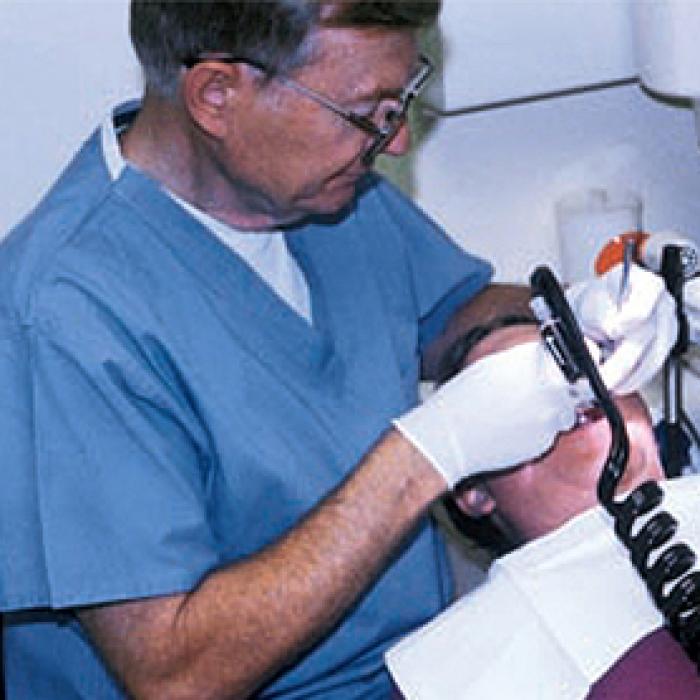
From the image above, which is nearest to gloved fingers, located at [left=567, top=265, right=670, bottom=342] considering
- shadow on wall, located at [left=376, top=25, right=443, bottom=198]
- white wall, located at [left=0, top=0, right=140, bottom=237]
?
shadow on wall, located at [left=376, top=25, right=443, bottom=198]

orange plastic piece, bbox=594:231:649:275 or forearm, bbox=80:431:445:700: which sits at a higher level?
orange plastic piece, bbox=594:231:649:275

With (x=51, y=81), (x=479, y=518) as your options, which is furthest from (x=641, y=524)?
(x=51, y=81)

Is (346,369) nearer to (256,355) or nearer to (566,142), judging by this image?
(256,355)

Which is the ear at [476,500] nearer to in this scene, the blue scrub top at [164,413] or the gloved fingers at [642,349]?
the blue scrub top at [164,413]

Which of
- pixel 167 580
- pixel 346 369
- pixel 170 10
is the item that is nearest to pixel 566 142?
pixel 346 369

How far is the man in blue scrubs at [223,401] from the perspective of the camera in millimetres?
1262

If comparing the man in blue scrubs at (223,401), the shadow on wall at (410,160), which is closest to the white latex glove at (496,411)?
the man in blue scrubs at (223,401)

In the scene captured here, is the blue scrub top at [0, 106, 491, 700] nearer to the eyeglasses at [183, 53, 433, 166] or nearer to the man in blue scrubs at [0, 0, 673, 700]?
the man in blue scrubs at [0, 0, 673, 700]

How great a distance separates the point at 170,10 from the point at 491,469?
1.70 ft

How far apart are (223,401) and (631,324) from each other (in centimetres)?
38

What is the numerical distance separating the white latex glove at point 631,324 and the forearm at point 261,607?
0.23m

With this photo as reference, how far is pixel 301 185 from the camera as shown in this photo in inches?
53.6

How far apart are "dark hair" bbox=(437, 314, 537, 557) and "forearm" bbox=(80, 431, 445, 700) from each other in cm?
24

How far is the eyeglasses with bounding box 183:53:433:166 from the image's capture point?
1274 millimetres
